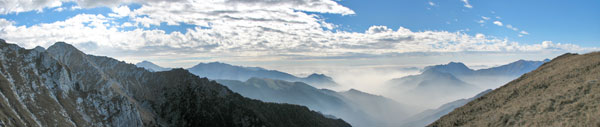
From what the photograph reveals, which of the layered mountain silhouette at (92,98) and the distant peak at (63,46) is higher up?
the distant peak at (63,46)

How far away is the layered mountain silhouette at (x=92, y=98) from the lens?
11225 centimetres

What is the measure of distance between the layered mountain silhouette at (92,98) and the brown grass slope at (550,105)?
127 metres

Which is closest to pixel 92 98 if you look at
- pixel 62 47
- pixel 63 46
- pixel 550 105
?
pixel 62 47

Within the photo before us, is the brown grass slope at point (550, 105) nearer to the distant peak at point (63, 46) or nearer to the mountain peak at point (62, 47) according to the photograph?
the mountain peak at point (62, 47)

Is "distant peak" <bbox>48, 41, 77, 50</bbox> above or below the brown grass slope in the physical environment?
above

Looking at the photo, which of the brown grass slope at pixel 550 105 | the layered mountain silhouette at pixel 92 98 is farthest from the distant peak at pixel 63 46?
the brown grass slope at pixel 550 105

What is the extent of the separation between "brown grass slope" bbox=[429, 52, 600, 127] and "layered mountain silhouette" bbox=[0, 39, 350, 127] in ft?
Result: 418

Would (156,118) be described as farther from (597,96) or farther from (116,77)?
(597,96)

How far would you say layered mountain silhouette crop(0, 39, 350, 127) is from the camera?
112250 mm

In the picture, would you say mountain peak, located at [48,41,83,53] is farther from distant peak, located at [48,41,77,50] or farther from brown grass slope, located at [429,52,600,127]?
brown grass slope, located at [429,52,600,127]

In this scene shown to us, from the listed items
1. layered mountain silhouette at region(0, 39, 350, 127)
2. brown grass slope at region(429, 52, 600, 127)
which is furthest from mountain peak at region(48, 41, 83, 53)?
brown grass slope at region(429, 52, 600, 127)

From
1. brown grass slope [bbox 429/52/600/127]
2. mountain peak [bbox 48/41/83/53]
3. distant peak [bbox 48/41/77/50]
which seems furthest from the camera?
distant peak [bbox 48/41/77/50]

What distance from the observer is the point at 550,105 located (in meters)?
47.9

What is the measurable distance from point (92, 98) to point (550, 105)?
573 ft
